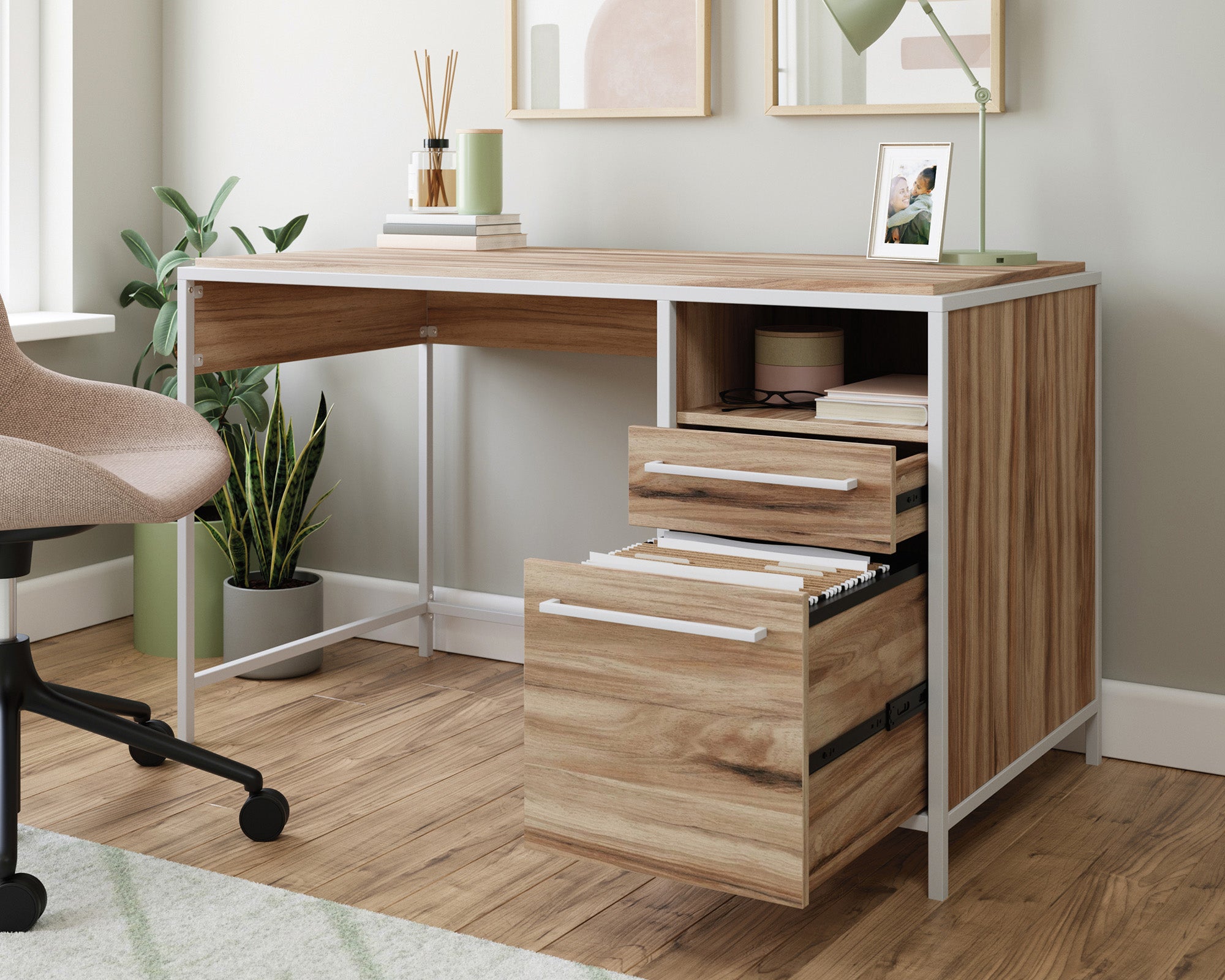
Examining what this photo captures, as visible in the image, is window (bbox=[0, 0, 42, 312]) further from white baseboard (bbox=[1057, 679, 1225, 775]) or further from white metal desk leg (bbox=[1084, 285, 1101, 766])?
white baseboard (bbox=[1057, 679, 1225, 775])

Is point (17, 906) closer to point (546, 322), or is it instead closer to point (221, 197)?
point (546, 322)

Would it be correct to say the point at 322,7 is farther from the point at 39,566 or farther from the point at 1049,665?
the point at 1049,665

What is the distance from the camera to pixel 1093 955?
1.61 meters

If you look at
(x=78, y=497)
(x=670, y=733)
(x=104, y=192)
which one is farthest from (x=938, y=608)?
(x=104, y=192)

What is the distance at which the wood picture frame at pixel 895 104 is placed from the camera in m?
2.15

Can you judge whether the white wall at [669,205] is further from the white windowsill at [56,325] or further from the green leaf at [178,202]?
the white windowsill at [56,325]

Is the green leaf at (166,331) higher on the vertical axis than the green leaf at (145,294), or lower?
lower

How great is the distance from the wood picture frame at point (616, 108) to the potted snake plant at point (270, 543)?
0.66 m

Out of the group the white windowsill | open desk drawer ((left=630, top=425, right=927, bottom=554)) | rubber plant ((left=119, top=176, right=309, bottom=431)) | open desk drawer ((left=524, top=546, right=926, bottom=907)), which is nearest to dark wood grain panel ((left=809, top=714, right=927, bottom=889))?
open desk drawer ((left=524, top=546, right=926, bottom=907))

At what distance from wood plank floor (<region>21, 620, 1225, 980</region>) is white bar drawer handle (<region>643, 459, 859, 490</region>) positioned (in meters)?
0.52

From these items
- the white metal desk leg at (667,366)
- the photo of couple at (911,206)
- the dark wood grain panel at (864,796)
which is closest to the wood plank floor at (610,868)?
the dark wood grain panel at (864,796)

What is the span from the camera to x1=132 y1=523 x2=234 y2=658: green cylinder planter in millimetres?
→ 2697

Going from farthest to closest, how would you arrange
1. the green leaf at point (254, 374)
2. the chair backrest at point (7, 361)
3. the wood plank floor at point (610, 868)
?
the green leaf at point (254, 374) → the chair backrest at point (7, 361) → the wood plank floor at point (610, 868)

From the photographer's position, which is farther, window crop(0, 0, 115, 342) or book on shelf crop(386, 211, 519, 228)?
window crop(0, 0, 115, 342)
